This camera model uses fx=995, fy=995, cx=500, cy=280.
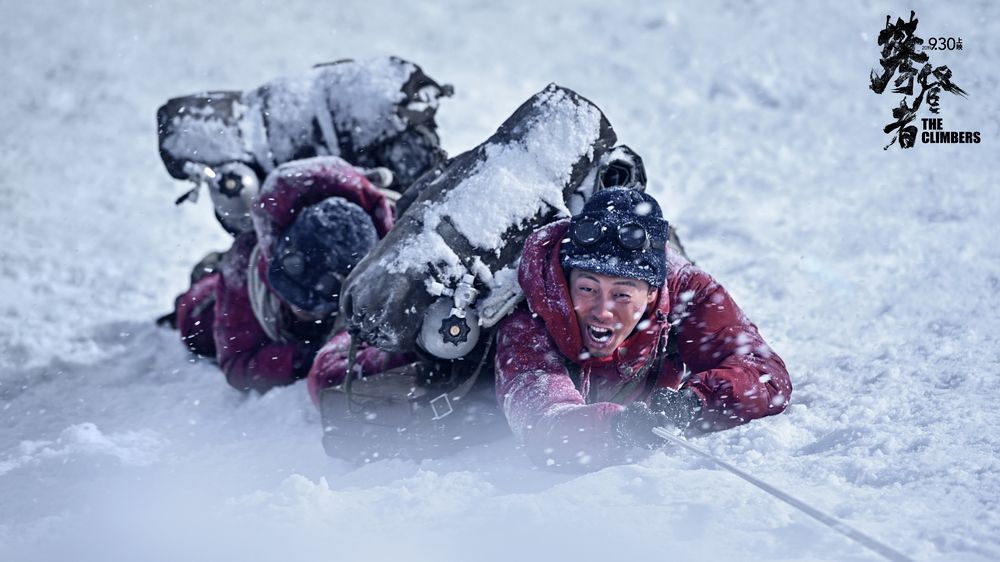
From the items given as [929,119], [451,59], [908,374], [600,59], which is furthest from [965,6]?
[908,374]

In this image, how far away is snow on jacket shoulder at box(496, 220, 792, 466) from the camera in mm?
3119

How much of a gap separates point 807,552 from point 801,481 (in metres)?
0.46

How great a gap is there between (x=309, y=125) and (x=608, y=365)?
98.7 inches

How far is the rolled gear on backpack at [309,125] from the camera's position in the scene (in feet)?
17.0

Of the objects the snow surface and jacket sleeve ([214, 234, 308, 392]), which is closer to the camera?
the snow surface

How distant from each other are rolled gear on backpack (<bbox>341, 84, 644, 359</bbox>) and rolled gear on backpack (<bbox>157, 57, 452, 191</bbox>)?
4.85ft

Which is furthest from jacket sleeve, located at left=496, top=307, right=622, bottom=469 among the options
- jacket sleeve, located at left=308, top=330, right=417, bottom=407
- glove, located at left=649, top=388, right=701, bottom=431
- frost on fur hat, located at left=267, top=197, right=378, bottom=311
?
frost on fur hat, located at left=267, top=197, right=378, bottom=311

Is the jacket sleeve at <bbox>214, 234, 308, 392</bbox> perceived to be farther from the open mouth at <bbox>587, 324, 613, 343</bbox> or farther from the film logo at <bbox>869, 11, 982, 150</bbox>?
the film logo at <bbox>869, 11, 982, 150</bbox>

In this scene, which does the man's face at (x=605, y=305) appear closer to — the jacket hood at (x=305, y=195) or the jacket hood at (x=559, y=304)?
the jacket hood at (x=559, y=304)

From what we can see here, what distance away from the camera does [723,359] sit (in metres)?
3.42

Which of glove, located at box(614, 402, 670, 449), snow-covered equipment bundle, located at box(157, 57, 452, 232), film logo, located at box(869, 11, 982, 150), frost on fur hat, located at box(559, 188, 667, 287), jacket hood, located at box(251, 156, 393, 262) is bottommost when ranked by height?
glove, located at box(614, 402, 670, 449)

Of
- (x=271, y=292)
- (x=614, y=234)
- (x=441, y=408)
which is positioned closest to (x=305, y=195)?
(x=271, y=292)

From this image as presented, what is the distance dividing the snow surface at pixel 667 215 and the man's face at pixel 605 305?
16.9 inches

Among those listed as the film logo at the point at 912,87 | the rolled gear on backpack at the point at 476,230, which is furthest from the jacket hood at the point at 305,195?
the film logo at the point at 912,87
